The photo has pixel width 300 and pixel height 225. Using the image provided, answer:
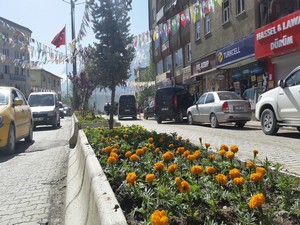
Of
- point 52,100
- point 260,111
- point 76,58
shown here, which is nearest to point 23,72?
point 76,58

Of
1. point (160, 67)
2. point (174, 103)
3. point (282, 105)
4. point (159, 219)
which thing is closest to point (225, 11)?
point (174, 103)

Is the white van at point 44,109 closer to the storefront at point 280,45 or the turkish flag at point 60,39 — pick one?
the turkish flag at point 60,39

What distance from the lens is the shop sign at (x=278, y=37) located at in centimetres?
1364

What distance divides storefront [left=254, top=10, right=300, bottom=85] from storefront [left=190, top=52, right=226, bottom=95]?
4992mm

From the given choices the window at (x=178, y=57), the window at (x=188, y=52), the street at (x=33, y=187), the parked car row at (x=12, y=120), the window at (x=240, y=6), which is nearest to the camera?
the street at (x=33, y=187)

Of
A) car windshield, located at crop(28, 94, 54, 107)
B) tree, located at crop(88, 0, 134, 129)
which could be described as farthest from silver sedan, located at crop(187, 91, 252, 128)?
car windshield, located at crop(28, 94, 54, 107)

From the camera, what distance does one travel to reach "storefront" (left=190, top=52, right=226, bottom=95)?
22131 millimetres

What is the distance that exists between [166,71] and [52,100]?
20.4 metres

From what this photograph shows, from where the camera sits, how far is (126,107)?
92.1ft

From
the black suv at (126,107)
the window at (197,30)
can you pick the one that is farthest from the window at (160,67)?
the window at (197,30)

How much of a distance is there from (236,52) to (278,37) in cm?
386

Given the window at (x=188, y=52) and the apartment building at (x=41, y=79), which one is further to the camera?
the apartment building at (x=41, y=79)

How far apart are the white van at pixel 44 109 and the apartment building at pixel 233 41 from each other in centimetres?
712

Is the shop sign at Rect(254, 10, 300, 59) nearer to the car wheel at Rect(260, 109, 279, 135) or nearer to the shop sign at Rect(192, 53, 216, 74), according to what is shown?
the car wheel at Rect(260, 109, 279, 135)
